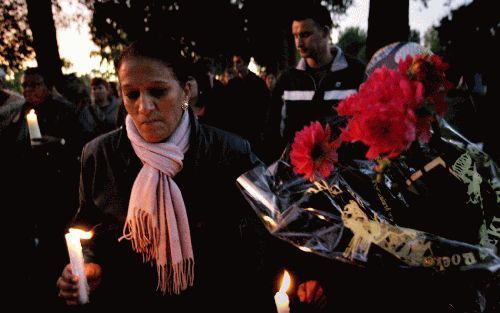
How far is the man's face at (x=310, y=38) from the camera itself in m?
4.04

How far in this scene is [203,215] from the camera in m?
2.10

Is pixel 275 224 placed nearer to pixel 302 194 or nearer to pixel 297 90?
pixel 302 194

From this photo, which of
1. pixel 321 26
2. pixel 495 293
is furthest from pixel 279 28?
pixel 495 293

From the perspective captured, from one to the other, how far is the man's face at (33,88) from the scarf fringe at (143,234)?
169 inches

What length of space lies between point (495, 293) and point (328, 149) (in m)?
0.76

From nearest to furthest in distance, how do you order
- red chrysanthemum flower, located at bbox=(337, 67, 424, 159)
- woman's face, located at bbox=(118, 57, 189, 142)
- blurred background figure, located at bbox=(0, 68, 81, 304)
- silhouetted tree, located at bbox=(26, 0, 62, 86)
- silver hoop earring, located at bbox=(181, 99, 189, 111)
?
red chrysanthemum flower, located at bbox=(337, 67, 424, 159), woman's face, located at bbox=(118, 57, 189, 142), silver hoop earring, located at bbox=(181, 99, 189, 111), blurred background figure, located at bbox=(0, 68, 81, 304), silhouetted tree, located at bbox=(26, 0, 62, 86)

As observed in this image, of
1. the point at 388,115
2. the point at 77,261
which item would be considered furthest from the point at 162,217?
the point at 388,115

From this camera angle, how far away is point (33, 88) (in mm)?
5340

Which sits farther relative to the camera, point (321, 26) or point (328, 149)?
point (321, 26)

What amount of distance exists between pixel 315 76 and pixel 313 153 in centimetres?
295

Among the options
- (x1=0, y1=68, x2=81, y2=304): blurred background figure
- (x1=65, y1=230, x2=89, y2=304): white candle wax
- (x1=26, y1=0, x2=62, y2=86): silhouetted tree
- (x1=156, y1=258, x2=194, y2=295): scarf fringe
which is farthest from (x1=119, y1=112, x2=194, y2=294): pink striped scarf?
(x1=26, y1=0, x2=62, y2=86): silhouetted tree

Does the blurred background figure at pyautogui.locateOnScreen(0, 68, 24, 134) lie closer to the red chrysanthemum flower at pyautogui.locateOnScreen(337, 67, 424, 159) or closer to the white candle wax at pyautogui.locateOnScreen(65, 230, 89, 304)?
the white candle wax at pyautogui.locateOnScreen(65, 230, 89, 304)

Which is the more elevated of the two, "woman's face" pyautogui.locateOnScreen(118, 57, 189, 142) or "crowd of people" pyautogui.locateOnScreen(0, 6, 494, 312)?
"woman's face" pyautogui.locateOnScreen(118, 57, 189, 142)

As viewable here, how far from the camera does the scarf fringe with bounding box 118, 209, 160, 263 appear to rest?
6.44ft
